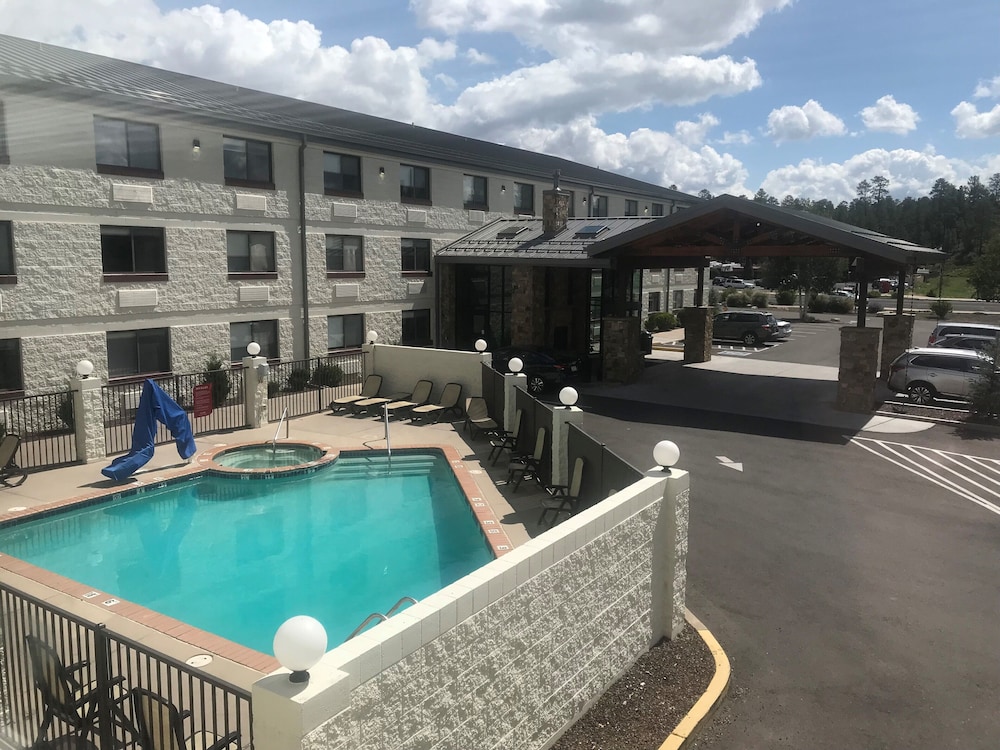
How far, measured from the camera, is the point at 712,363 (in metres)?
32.7

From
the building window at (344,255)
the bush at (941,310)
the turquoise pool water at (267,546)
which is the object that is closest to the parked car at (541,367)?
the building window at (344,255)

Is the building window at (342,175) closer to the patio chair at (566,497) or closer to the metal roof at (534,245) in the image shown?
the metal roof at (534,245)

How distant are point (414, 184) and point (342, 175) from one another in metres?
3.73

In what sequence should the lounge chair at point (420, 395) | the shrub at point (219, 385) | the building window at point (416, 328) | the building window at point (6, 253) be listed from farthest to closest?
the building window at point (416, 328) < the shrub at point (219, 385) < the lounge chair at point (420, 395) < the building window at point (6, 253)

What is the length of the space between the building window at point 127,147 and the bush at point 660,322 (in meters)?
29.0

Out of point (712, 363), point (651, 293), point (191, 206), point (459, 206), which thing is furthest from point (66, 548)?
point (651, 293)

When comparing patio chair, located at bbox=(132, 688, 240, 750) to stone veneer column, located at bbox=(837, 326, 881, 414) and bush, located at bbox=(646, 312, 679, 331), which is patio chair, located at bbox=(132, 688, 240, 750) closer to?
stone veneer column, located at bbox=(837, 326, 881, 414)

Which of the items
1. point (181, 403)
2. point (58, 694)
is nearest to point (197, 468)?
point (181, 403)

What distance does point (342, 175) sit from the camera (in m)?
27.3

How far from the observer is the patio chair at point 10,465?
14477 millimetres

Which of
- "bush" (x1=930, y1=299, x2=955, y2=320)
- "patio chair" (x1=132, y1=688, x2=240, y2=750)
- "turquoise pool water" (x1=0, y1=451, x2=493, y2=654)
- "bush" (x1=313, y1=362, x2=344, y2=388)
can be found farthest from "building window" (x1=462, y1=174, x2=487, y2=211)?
"bush" (x1=930, y1=299, x2=955, y2=320)

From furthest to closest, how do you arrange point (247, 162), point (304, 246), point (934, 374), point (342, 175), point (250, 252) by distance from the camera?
point (342, 175), point (304, 246), point (250, 252), point (247, 162), point (934, 374)

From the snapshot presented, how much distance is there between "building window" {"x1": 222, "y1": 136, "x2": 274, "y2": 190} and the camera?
929 inches

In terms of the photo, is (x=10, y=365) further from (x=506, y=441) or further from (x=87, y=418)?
(x=506, y=441)
